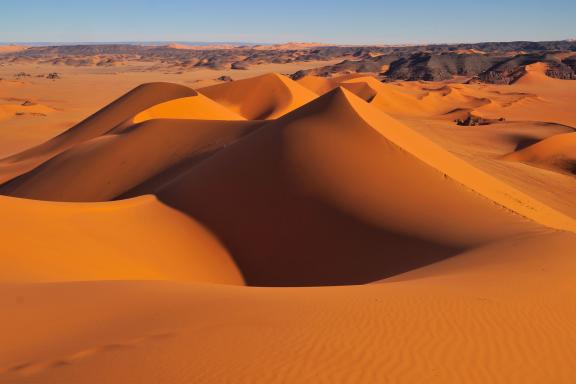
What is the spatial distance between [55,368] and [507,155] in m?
22.1

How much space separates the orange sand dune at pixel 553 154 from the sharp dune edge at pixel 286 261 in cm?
58

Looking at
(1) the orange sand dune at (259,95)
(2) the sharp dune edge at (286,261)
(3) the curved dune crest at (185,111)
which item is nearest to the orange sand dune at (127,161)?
(2) the sharp dune edge at (286,261)

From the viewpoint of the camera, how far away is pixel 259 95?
31688mm

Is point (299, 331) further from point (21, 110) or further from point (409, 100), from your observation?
point (21, 110)

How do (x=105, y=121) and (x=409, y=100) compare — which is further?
(x=409, y=100)

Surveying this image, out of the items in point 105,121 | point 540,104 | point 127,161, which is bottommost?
point 540,104

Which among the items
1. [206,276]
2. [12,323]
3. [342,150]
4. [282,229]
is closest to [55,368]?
[12,323]

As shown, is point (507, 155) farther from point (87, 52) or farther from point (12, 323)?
point (87, 52)

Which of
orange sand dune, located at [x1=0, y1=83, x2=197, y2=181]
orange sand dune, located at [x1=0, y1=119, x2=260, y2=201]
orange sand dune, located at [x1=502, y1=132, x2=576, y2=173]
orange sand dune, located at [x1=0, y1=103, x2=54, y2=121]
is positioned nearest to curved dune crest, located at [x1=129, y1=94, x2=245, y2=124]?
orange sand dune, located at [x1=0, y1=83, x2=197, y2=181]

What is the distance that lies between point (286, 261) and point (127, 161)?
10090 mm

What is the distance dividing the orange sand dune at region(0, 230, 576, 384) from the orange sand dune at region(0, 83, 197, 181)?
1903 cm

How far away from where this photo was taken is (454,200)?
32.7ft

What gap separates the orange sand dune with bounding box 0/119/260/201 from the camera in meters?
15.7

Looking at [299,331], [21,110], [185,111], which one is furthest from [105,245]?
[21,110]
